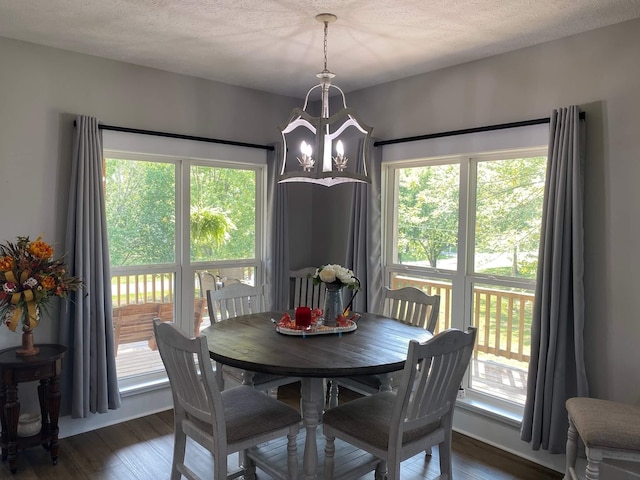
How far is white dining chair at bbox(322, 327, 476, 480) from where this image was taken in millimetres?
2025

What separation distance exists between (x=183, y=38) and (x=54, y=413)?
8.00 feet

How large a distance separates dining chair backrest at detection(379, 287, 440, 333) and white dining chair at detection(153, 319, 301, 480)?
3.70ft

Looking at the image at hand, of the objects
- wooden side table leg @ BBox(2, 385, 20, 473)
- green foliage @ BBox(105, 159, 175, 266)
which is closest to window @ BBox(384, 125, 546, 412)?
green foliage @ BBox(105, 159, 175, 266)

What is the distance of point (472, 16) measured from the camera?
260cm

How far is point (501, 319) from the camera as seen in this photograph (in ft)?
11.1

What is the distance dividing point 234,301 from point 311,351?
1121 millimetres

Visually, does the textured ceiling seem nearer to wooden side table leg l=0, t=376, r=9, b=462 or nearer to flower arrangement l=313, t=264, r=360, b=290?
flower arrangement l=313, t=264, r=360, b=290

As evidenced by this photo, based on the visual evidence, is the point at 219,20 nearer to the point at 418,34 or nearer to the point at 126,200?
the point at 418,34

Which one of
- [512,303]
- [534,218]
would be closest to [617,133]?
[534,218]

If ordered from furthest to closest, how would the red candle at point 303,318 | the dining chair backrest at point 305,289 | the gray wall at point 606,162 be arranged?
1. the dining chair backrest at point 305,289
2. the red candle at point 303,318
3. the gray wall at point 606,162

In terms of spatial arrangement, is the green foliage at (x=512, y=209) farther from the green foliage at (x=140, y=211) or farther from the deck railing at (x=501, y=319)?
the green foliage at (x=140, y=211)

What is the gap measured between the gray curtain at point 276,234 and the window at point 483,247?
3.15ft

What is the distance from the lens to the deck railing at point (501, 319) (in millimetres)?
3254

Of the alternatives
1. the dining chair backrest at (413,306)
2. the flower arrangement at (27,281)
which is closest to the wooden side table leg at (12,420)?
the flower arrangement at (27,281)
